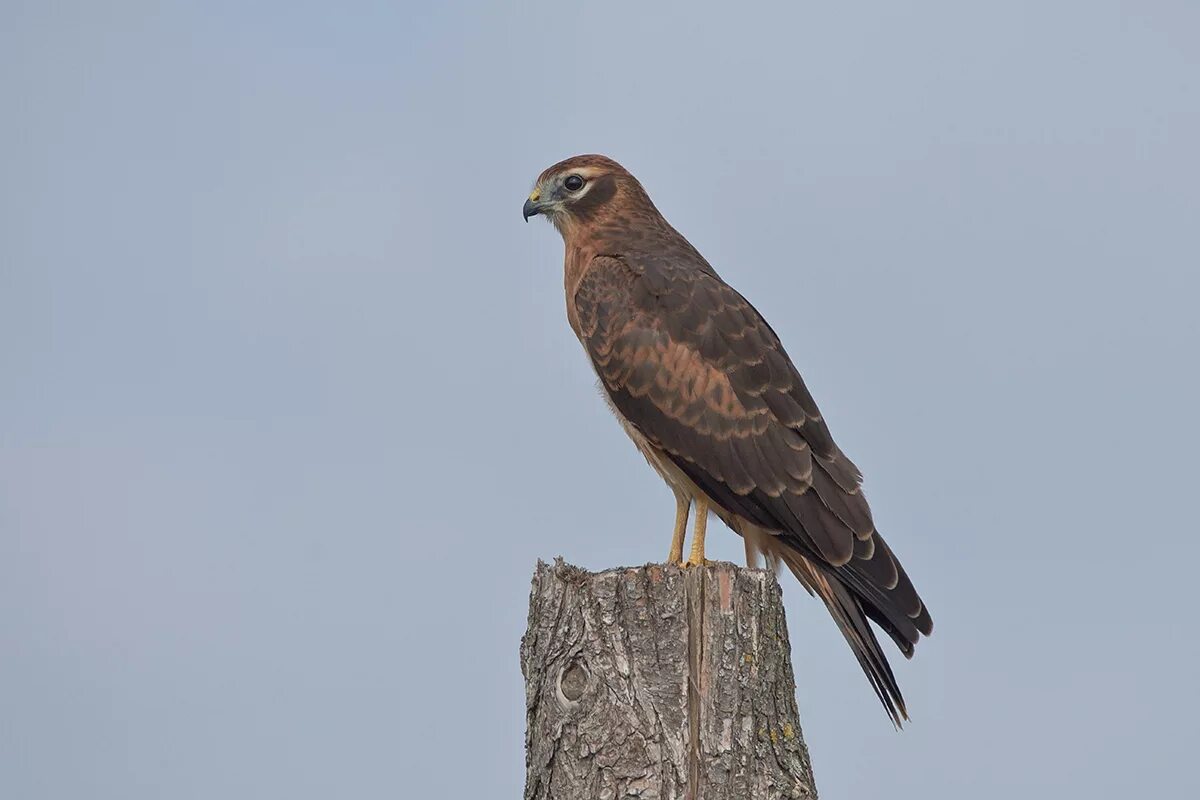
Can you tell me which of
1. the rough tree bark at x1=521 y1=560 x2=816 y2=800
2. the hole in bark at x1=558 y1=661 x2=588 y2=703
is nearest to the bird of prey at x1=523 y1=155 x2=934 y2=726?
the rough tree bark at x1=521 y1=560 x2=816 y2=800

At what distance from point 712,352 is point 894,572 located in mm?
1782

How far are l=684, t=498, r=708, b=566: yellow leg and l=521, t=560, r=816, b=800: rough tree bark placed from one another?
5.64ft

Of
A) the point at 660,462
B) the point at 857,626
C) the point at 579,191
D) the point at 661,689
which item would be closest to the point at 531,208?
the point at 579,191

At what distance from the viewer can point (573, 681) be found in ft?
19.8

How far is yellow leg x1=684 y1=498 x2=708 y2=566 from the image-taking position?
322 inches

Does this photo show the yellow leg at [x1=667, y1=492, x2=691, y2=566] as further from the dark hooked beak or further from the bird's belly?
the dark hooked beak

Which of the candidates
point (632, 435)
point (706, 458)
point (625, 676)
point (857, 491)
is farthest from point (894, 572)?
point (625, 676)

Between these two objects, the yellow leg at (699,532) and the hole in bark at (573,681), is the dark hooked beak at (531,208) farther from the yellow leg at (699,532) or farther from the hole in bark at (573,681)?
the hole in bark at (573,681)

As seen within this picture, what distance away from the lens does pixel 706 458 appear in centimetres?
882

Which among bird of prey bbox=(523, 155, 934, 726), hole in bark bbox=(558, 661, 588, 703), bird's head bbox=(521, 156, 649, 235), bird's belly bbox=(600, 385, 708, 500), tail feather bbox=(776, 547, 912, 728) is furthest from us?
bird's head bbox=(521, 156, 649, 235)

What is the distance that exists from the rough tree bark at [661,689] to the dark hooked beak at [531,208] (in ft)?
14.9

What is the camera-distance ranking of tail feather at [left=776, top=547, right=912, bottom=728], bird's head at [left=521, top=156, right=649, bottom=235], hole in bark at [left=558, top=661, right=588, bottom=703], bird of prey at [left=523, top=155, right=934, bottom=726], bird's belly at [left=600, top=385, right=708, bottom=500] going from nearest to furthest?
hole in bark at [left=558, top=661, right=588, bottom=703] → tail feather at [left=776, top=547, right=912, bottom=728] → bird of prey at [left=523, top=155, right=934, bottom=726] → bird's belly at [left=600, top=385, right=708, bottom=500] → bird's head at [left=521, top=156, right=649, bottom=235]

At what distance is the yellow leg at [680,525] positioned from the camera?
8664 millimetres

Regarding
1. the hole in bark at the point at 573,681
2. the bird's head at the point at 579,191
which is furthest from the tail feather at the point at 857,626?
the bird's head at the point at 579,191
